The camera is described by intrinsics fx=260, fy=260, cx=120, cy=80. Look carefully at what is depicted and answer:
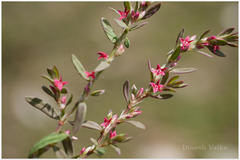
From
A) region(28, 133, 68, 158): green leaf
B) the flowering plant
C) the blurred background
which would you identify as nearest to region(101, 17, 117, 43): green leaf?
the flowering plant

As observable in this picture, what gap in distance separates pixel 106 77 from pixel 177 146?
54.9 inches

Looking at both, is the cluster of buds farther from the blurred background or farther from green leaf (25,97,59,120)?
the blurred background

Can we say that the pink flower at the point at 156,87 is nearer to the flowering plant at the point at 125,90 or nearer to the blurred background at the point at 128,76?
the flowering plant at the point at 125,90

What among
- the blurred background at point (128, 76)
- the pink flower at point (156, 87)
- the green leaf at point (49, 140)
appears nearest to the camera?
the green leaf at point (49, 140)

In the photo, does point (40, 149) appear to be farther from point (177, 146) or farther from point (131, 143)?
point (177, 146)

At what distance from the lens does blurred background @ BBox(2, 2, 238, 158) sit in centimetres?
346

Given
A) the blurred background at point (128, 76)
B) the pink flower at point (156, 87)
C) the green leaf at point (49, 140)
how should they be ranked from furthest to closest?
the blurred background at point (128, 76) → the pink flower at point (156, 87) → the green leaf at point (49, 140)

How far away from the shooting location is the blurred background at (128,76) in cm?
346

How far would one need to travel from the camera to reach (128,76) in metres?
3.94

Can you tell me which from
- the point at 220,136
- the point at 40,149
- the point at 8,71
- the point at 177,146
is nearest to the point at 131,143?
the point at 177,146

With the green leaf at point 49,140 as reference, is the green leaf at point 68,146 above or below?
below

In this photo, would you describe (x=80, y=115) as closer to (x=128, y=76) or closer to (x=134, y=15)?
(x=134, y=15)

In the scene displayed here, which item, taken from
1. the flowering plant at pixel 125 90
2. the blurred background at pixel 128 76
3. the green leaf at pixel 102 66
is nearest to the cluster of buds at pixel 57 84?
the flowering plant at pixel 125 90

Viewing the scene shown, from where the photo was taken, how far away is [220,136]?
3.66 metres
